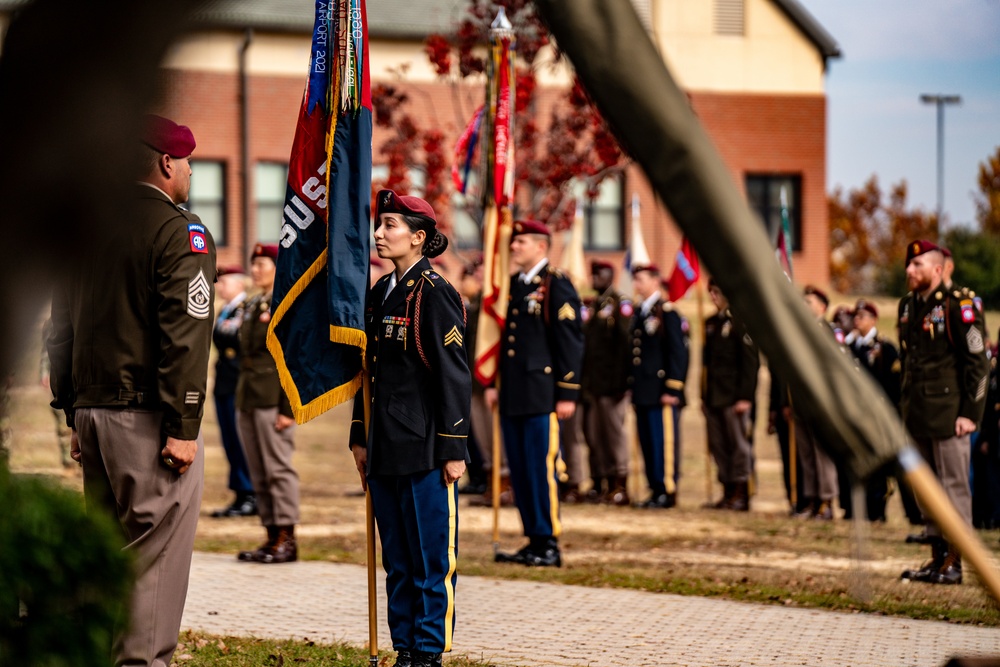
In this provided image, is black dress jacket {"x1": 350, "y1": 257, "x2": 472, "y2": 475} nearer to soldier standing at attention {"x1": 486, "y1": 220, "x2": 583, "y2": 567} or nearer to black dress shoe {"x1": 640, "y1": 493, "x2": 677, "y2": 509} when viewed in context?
soldier standing at attention {"x1": 486, "y1": 220, "x2": 583, "y2": 567}

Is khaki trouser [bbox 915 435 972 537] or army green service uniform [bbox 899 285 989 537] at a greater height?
army green service uniform [bbox 899 285 989 537]

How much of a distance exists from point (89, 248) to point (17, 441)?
22cm

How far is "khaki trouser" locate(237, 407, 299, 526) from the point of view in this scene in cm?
952

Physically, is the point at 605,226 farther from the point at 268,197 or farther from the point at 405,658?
the point at 405,658

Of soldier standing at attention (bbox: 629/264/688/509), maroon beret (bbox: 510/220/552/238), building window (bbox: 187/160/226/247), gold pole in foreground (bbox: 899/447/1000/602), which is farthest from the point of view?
building window (bbox: 187/160/226/247)

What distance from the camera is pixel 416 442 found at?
5641 mm

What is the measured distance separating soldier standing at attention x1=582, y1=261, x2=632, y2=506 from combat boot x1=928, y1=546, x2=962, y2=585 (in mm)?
6135

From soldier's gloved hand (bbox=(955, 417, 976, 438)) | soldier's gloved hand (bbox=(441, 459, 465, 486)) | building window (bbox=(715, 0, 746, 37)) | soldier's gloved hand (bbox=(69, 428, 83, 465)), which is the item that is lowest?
soldier's gloved hand (bbox=(955, 417, 976, 438))

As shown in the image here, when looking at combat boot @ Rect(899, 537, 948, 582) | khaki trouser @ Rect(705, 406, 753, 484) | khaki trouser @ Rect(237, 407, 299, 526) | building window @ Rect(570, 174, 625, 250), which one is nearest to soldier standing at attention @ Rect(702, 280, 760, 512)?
khaki trouser @ Rect(705, 406, 753, 484)

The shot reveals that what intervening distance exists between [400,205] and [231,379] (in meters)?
6.94

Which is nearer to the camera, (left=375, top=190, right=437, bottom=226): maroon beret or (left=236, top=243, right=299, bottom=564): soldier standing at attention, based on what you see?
(left=375, top=190, right=437, bottom=226): maroon beret

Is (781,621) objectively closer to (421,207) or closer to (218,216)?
(421,207)

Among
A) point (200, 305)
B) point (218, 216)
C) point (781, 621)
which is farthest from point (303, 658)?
point (218, 216)

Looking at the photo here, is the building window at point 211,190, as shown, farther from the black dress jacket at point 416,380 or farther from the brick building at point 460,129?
the black dress jacket at point 416,380
